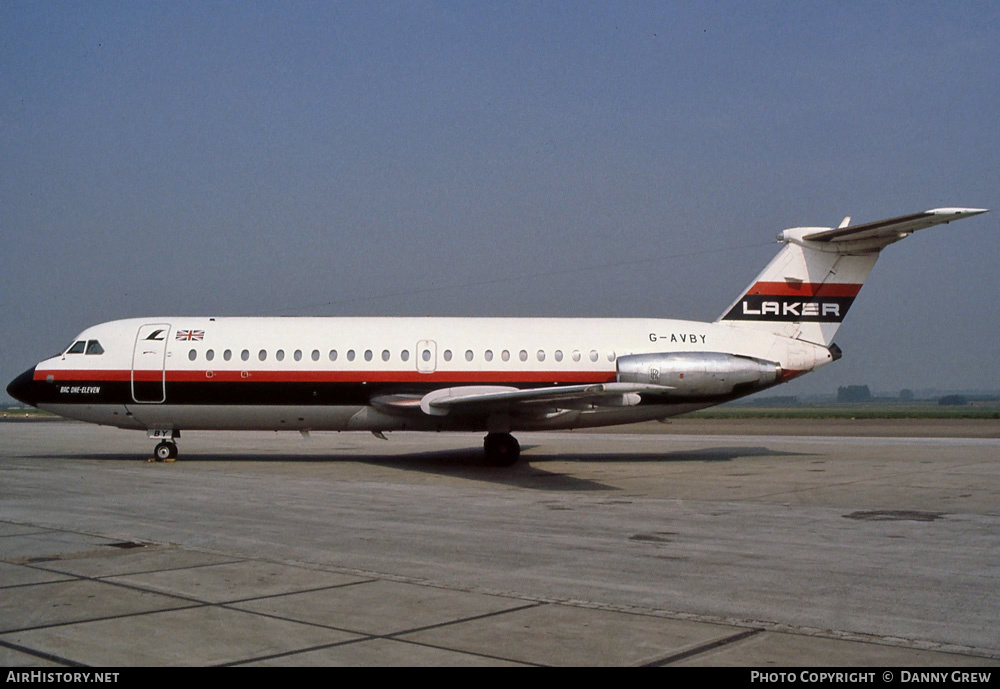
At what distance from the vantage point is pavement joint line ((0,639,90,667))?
6.08 m

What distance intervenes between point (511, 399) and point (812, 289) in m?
8.67

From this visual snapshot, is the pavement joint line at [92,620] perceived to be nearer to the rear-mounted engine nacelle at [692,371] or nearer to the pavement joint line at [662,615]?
the pavement joint line at [662,615]

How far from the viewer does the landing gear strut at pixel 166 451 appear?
23.5 meters

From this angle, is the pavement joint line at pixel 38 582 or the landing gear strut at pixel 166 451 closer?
the pavement joint line at pixel 38 582

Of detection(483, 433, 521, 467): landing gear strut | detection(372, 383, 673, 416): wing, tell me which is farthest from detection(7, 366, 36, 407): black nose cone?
detection(483, 433, 521, 467): landing gear strut

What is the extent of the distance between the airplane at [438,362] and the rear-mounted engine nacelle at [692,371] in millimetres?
39

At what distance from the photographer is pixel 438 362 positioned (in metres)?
22.5

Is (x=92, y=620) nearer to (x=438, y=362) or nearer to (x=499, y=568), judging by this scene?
(x=499, y=568)

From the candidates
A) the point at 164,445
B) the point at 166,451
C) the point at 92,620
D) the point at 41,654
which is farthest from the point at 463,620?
the point at 164,445

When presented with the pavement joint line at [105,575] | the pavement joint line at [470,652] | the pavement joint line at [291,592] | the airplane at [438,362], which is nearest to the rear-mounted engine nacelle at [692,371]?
the airplane at [438,362]

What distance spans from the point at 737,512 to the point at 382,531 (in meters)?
5.49

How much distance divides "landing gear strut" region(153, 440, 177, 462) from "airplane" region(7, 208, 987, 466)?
40 millimetres
